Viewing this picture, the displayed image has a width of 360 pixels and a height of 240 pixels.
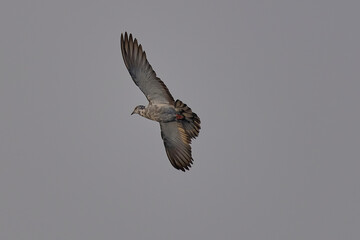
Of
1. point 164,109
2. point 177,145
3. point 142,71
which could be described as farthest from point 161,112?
point 177,145

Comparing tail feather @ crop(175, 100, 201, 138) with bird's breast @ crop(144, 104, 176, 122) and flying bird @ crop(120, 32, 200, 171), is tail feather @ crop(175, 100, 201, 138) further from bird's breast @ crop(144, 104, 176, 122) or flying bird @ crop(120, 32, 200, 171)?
bird's breast @ crop(144, 104, 176, 122)

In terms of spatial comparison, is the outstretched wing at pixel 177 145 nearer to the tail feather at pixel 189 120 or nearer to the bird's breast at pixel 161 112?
the tail feather at pixel 189 120

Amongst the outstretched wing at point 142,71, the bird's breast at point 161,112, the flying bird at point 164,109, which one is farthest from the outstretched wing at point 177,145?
the outstretched wing at point 142,71

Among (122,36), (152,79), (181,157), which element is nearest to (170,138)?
(181,157)

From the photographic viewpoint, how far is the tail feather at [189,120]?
2720cm

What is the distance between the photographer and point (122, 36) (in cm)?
2748

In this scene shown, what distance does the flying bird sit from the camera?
2764 cm

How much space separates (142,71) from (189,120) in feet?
8.67

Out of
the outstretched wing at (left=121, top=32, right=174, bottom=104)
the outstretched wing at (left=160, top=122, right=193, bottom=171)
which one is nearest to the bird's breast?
the outstretched wing at (left=121, top=32, right=174, bottom=104)

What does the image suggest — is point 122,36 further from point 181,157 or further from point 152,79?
point 181,157

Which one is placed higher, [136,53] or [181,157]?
[136,53]

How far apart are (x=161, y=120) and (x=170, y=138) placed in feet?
5.24

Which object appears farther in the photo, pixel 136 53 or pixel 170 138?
pixel 170 138

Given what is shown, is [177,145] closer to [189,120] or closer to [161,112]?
[189,120]
